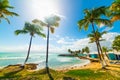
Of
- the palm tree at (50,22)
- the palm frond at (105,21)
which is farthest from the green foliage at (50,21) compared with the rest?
the palm frond at (105,21)

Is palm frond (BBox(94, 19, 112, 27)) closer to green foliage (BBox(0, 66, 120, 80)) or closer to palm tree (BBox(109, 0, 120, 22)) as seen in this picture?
palm tree (BBox(109, 0, 120, 22))

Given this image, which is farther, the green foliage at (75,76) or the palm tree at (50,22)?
the palm tree at (50,22)

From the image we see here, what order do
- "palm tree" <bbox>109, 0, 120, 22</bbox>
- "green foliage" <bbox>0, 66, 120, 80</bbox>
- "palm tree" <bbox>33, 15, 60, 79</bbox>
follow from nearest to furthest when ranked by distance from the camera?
1. "green foliage" <bbox>0, 66, 120, 80</bbox>
2. "palm tree" <bbox>109, 0, 120, 22</bbox>
3. "palm tree" <bbox>33, 15, 60, 79</bbox>

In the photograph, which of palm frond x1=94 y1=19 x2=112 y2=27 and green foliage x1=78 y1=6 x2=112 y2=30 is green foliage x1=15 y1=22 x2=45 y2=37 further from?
palm frond x1=94 y1=19 x2=112 y2=27

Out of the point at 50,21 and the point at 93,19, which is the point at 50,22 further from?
the point at 93,19

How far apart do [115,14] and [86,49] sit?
9428 cm

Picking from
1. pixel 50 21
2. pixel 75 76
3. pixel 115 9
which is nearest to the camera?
pixel 75 76

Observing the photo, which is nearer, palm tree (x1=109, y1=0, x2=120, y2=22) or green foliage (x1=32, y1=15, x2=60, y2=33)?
palm tree (x1=109, y1=0, x2=120, y2=22)

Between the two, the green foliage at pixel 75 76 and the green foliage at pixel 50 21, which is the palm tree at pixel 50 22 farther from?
the green foliage at pixel 75 76

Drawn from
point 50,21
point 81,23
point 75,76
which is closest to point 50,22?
point 50,21

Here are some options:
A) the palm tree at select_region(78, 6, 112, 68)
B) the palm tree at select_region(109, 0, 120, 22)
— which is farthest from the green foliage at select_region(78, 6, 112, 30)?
the palm tree at select_region(109, 0, 120, 22)

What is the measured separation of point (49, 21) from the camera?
28.6 metres

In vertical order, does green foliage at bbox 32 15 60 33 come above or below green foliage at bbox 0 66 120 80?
above

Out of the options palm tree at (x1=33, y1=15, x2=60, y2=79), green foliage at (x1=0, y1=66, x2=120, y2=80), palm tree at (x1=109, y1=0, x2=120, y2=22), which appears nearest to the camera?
green foliage at (x1=0, y1=66, x2=120, y2=80)
